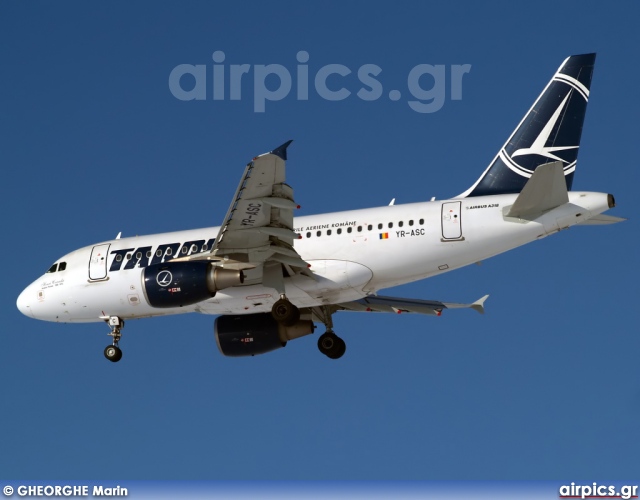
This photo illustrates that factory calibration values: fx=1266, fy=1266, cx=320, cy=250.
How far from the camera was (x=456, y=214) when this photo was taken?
114ft

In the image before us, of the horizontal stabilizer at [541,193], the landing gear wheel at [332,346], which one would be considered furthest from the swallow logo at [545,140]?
the landing gear wheel at [332,346]

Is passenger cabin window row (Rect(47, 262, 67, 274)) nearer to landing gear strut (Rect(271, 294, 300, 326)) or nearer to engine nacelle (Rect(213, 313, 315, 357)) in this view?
engine nacelle (Rect(213, 313, 315, 357))

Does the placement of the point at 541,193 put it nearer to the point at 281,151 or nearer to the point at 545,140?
the point at 545,140

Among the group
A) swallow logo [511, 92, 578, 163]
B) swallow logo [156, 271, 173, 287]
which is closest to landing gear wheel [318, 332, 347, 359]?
swallow logo [156, 271, 173, 287]

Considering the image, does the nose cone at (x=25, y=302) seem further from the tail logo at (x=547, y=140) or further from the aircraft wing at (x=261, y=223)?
the tail logo at (x=547, y=140)

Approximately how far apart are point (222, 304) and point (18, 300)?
7604 mm

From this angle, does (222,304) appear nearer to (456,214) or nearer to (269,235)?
(269,235)

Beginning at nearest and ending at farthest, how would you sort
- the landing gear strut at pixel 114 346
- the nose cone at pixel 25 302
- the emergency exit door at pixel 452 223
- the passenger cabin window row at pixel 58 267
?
1. the emergency exit door at pixel 452 223
2. the landing gear strut at pixel 114 346
3. the passenger cabin window row at pixel 58 267
4. the nose cone at pixel 25 302

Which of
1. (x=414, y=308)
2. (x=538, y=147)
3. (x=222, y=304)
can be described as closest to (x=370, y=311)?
(x=414, y=308)

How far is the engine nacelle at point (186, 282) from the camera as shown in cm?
3494

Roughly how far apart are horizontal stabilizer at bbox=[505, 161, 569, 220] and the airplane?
27 millimetres

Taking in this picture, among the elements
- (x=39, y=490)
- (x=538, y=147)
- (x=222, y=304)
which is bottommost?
(x=39, y=490)

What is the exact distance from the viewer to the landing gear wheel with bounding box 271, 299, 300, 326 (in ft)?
118

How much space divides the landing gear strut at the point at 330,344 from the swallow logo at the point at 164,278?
6555 mm
